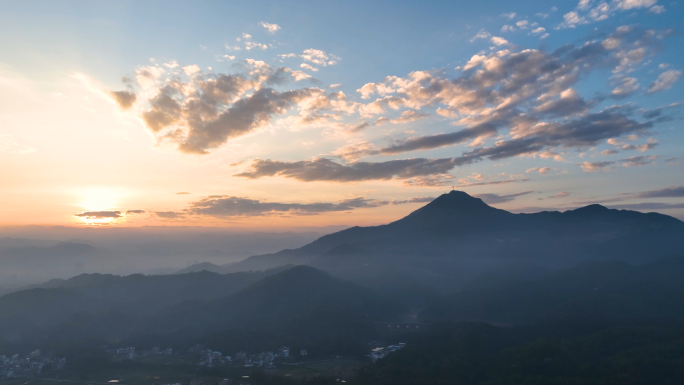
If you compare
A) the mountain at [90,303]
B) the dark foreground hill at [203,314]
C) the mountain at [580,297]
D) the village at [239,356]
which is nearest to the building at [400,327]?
the dark foreground hill at [203,314]

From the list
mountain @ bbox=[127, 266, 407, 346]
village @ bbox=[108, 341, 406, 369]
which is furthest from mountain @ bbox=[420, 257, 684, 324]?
village @ bbox=[108, 341, 406, 369]

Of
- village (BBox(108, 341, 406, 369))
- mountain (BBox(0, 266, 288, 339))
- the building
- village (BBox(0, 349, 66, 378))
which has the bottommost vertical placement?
the building

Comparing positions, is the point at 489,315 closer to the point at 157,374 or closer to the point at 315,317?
the point at 315,317

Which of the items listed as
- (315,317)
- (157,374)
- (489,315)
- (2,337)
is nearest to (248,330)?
(315,317)

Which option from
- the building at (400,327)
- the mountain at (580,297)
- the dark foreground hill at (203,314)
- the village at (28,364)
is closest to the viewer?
the village at (28,364)

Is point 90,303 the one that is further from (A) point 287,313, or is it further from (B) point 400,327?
(B) point 400,327

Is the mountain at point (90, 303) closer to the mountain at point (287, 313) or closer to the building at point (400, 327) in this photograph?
the mountain at point (287, 313)

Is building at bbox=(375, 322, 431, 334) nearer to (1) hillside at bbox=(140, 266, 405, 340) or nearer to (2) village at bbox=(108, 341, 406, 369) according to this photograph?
(1) hillside at bbox=(140, 266, 405, 340)

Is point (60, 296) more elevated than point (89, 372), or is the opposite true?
point (60, 296)
